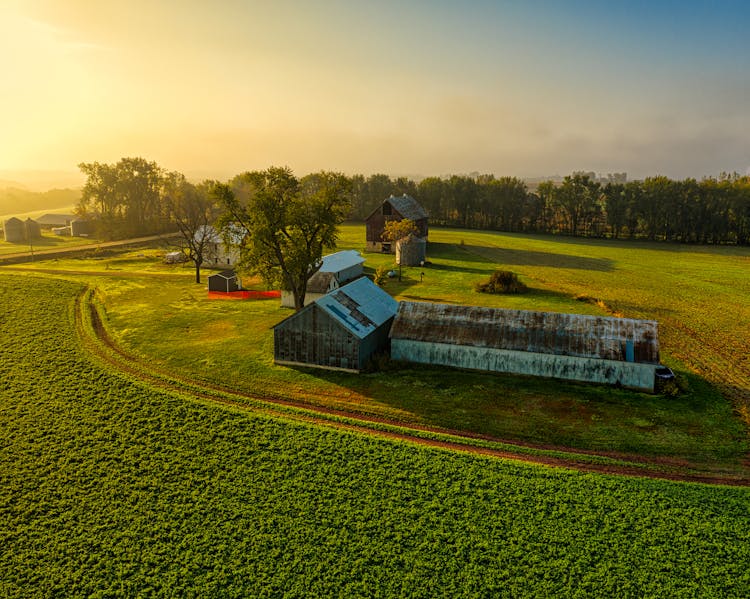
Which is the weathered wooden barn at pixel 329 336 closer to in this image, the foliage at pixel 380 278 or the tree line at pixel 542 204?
the foliage at pixel 380 278

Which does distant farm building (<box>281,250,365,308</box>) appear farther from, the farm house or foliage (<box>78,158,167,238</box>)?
foliage (<box>78,158,167,238</box>)

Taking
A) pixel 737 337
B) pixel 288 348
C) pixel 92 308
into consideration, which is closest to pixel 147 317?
pixel 92 308

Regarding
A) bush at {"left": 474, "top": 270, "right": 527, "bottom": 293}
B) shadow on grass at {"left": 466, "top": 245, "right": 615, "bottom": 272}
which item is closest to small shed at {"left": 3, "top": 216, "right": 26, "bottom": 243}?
shadow on grass at {"left": 466, "top": 245, "right": 615, "bottom": 272}

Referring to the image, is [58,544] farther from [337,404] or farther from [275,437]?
[337,404]

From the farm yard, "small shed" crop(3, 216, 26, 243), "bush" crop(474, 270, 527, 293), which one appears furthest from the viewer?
"small shed" crop(3, 216, 26, 243)

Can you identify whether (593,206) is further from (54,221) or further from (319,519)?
(54,221)

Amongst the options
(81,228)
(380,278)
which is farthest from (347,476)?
(81,228)

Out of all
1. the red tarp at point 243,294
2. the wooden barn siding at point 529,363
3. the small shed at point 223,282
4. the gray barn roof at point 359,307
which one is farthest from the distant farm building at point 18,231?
the wooden barn siding at point 529,363
